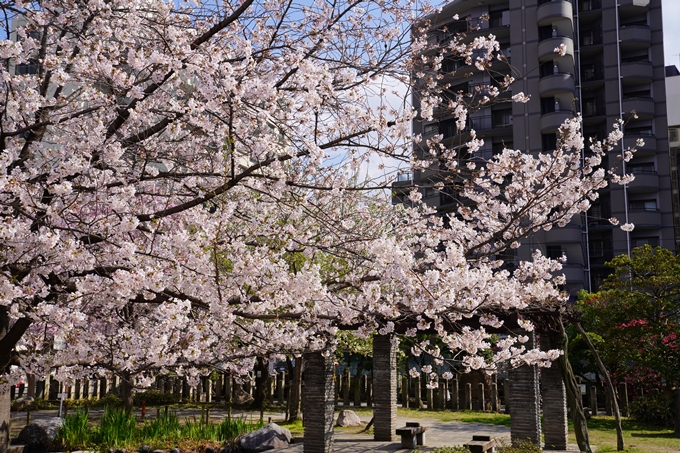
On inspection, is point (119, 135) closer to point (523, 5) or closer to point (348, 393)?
point (348, 393)

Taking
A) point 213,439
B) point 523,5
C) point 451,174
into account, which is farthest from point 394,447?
point 523,5

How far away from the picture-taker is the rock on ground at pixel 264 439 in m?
14.4

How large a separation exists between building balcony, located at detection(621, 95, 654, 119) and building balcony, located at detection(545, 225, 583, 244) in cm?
977

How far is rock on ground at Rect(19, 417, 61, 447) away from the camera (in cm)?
1425

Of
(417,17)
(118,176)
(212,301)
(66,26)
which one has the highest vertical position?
(417,17)

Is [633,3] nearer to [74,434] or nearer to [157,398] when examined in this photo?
[157,398]

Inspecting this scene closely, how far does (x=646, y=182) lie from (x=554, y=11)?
12.7 meters

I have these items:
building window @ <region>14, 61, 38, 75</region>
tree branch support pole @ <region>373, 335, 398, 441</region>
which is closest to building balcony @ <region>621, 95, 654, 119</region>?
tree branch support pole @ <region>373, 335, 398, 441</region>

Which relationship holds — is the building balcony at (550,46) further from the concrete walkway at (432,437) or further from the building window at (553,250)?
the concrete walkway at (432,437)

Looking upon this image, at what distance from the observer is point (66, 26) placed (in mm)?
6617

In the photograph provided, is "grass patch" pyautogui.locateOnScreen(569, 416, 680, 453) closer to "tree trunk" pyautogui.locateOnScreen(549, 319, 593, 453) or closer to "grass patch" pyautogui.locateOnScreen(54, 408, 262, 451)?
"tree trunk" pyautogui.locateOnScreen(549, 319, 593, 453)

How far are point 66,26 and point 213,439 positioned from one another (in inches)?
424

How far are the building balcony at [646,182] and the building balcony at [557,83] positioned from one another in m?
7.45

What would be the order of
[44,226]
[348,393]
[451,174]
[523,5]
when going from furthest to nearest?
[523,5]
[348,393]
[451,174]
[44,226]
